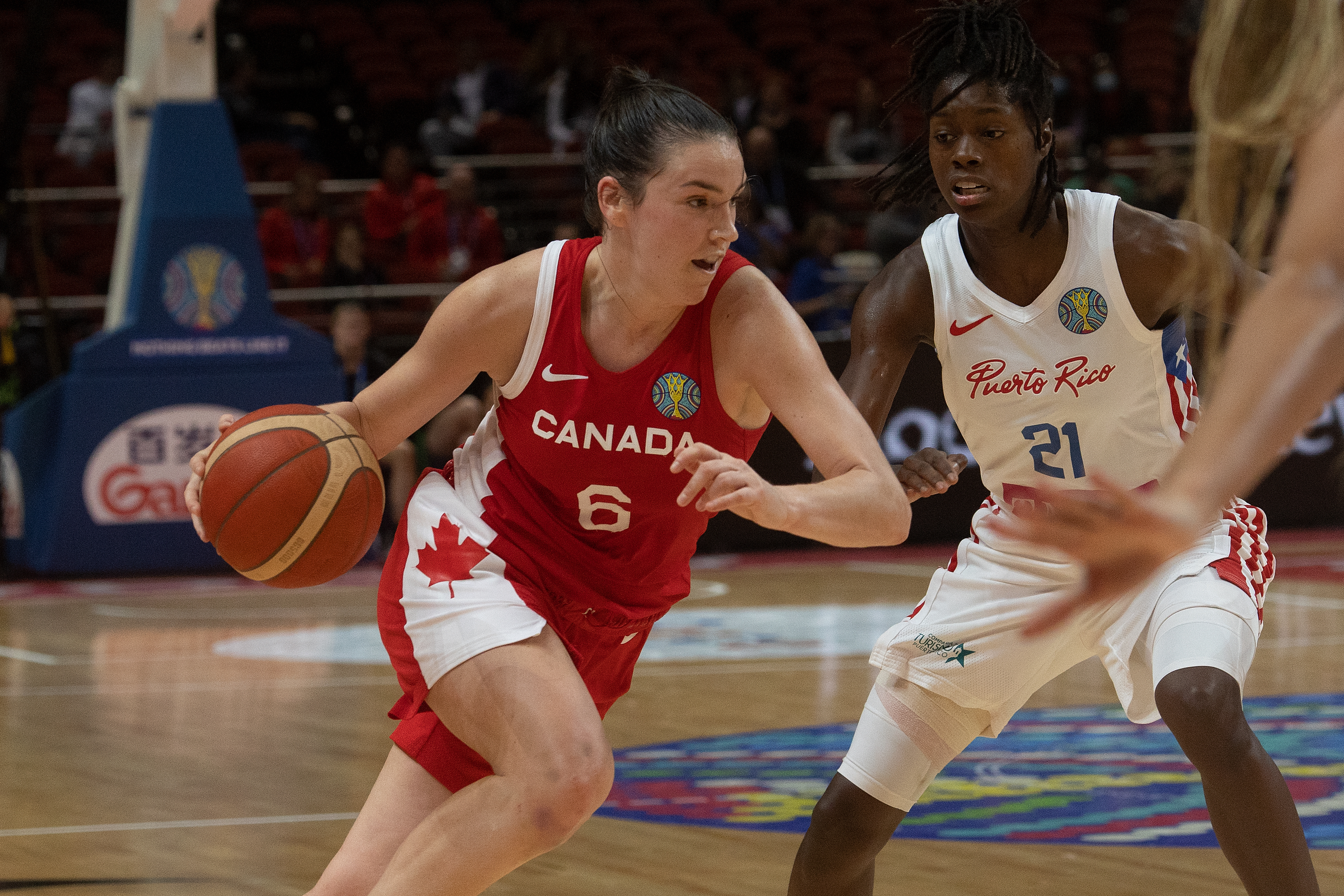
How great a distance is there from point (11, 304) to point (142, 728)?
5.64m

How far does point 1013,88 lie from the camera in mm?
3377

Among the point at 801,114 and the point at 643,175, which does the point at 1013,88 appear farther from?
the point at 801,114

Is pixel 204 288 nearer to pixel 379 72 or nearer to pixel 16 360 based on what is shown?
pixel 16 360

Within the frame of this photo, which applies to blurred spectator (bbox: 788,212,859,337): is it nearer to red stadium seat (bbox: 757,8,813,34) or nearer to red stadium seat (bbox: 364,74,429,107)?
red stadium seat (bbox: 364,74,429,107)

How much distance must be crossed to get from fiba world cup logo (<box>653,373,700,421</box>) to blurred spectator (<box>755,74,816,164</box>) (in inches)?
417

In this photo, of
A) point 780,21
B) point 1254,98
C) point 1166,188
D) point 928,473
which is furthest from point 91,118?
point 1254,98

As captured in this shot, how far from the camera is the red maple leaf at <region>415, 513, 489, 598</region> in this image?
297cm

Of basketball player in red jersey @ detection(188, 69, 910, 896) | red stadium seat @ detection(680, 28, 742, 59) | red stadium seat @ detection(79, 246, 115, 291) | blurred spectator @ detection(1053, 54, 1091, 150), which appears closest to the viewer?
basketball player in red jersey @ detection(188, 69, 910, 896)

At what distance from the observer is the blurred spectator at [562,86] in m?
14.2

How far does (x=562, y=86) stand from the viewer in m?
14.2

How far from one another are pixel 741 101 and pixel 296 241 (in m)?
3.98

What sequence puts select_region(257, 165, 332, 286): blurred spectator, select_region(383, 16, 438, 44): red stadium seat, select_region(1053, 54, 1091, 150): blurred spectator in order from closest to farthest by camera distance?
select_region(257, 165, 332, 286): blurred spectator → select_region(1053, 54, 1091, 150): blurred spectator → select_region(383, 16, 438, 44): red stadium seat

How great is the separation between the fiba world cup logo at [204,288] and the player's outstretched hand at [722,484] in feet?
27.6

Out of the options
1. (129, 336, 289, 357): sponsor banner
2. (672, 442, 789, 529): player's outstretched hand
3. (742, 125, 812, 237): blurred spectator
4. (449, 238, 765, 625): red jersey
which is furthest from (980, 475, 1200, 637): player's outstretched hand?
(742, 125, 812, 237): blurred spectator
